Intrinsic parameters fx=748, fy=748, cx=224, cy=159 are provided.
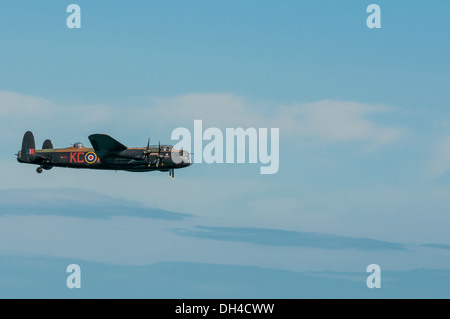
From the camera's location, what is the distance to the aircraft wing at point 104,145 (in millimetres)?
118675

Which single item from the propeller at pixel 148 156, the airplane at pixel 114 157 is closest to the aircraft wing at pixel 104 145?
the airplane at pixel 114 157

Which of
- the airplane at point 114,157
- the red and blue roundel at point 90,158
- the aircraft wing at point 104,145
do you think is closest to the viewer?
the aircraft wing at point 104,145

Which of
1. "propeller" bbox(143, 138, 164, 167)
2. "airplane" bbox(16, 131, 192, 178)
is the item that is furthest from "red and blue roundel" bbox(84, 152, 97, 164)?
"propeller" bbox(143, 138, 164, 167)

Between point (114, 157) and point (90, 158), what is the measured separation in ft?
16.2

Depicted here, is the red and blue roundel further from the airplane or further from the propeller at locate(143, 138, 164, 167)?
the propeller at locate(143, 138, 164, 167)

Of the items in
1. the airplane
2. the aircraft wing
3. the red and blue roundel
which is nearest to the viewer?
the aircraft wing

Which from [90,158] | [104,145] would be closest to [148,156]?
[104,145]

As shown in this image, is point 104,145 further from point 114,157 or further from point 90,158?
point 90,158

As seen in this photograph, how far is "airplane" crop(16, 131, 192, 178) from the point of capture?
121 meters

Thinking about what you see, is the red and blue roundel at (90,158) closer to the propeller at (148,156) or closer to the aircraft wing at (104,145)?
the aircraft wing at (104,145)

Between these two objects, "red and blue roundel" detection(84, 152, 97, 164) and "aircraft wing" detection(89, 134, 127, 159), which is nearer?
"aircraft wing" detection(89, 134, 127, 159)
